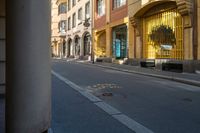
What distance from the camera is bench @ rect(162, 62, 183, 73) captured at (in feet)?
70.3

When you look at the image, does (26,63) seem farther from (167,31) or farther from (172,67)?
(167,31)

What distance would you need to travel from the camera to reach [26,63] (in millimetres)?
4633

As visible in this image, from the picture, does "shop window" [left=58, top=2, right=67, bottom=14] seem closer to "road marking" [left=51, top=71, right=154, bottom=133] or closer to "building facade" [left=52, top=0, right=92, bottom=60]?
"building facade" [left=52, top=0, right=92, bottom=60]

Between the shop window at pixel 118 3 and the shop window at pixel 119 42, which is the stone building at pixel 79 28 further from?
the shop window at pixel 118 3

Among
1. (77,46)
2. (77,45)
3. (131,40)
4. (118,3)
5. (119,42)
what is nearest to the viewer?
(131,40)

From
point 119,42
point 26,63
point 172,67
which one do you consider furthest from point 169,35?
point 26,63

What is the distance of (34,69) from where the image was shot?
470 centimetres

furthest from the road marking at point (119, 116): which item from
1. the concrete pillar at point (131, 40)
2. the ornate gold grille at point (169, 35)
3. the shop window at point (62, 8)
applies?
the shop window at point (62, 8)

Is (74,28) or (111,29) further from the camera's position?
(74,28)

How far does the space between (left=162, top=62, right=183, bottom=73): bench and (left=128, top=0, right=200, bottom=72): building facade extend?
0.21m

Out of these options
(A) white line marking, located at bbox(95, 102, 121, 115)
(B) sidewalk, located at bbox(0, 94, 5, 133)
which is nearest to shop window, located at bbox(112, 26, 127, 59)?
(A) white line marking, located at bbox(95, 102, 121, 115)

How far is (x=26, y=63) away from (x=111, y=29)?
3355 cm

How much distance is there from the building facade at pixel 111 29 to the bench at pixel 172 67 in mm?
8991

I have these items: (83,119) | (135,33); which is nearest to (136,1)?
(135,33)
